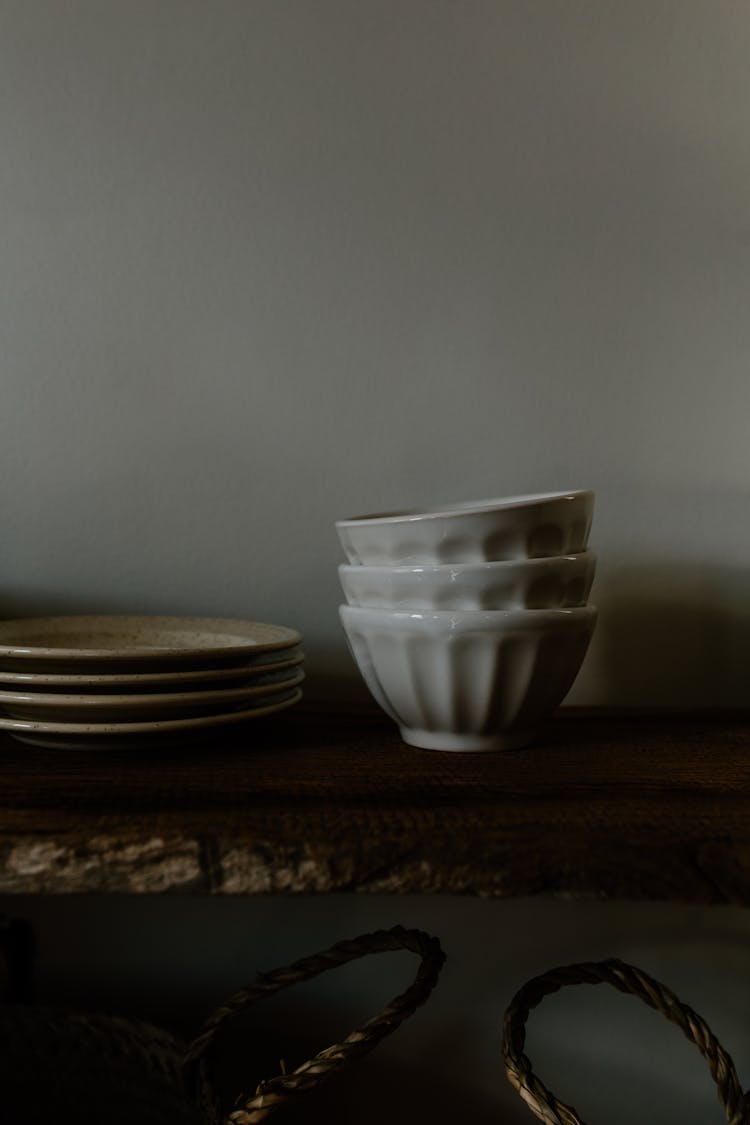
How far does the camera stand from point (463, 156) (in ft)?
2.91

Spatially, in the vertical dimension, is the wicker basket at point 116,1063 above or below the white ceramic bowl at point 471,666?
below

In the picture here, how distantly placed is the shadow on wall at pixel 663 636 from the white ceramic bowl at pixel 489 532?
0.26 meters

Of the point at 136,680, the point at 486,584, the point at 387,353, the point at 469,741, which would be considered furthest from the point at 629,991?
the point at 387,353

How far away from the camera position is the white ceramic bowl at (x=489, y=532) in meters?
0.62

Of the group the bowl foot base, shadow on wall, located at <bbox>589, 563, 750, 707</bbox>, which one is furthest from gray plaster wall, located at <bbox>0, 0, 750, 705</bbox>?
the bowl foot base

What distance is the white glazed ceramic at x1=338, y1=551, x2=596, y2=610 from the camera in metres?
0.63

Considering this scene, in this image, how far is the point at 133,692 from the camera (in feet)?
2.04

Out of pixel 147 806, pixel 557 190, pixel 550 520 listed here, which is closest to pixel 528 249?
pixel 557 190

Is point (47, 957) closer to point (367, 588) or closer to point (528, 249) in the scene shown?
point (367, 588)

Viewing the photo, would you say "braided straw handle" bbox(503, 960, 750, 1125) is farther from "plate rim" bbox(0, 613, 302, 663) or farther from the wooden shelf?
"plate rim" bbox(0, 613, 302, 663)

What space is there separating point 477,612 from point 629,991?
0.99 ft

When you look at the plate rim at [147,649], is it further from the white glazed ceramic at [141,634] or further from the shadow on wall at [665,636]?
the shadow on wall at [665,636]

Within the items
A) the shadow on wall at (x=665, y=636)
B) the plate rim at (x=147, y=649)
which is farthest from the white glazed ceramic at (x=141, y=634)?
the shadow on wall at (x=665, y=636)

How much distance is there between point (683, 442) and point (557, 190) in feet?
0.90
